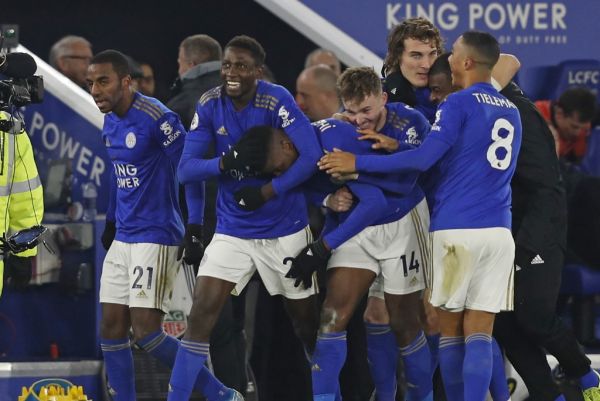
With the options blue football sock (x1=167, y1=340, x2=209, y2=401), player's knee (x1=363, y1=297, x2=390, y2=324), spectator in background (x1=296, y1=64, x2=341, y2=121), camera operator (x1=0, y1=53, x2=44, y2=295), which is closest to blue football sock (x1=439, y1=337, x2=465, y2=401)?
player's knee (x1=363, y1=297, x2=390, y2=324)

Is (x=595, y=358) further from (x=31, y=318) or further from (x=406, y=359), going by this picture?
(x=31, y=318)

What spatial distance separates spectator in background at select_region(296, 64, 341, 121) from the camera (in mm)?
9438

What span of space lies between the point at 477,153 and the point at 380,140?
51cm

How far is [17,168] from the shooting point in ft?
24.9

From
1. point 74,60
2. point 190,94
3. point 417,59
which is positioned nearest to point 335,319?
point 417,59

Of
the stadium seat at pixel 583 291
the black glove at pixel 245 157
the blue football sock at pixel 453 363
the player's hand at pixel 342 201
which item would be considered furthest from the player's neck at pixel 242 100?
the stadium seat at pixel 583 291

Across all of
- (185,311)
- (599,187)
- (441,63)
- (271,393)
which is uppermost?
(441,63)

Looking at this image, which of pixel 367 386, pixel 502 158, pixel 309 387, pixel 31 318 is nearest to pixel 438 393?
pixel 367 386

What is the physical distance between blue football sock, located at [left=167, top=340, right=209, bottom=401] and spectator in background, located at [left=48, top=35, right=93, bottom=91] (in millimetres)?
3487

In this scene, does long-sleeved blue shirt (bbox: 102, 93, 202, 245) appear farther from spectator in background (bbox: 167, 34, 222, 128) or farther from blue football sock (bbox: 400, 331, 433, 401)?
blue football sock (bbox: 400, 331, 433, 401)

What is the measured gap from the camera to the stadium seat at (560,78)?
35.9ft

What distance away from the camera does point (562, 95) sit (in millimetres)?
10070

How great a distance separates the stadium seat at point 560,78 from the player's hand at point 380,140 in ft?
12.6

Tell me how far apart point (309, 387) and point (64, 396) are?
62.4 inches
